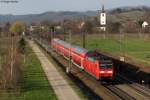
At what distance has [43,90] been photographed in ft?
131

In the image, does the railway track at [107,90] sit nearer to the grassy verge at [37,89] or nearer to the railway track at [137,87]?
the railway track at [137,87]

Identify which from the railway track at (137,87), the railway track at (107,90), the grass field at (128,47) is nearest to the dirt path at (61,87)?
the railway track at (107,90)

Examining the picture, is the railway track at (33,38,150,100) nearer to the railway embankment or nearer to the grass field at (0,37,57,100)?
the railway embankment

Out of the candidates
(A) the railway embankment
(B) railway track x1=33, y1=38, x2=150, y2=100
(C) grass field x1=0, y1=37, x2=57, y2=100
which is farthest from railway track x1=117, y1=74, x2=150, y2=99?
(C) grass field x1=0, y1=37, x2=57, y2=100

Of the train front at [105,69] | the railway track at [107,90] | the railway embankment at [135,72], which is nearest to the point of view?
the railway track at [107,90]

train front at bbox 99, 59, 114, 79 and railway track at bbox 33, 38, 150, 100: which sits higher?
train front at bbox 99, 59, 114, 79

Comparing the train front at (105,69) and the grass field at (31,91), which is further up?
the train front at (105,69)

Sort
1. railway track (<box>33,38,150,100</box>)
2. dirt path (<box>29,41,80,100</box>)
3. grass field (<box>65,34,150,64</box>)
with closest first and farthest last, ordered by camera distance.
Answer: dirt path (<box>29,41,80,100</box>), railway track (<box>33,38,150,100</box>), grass field (<box>65,34,150,64</box>)

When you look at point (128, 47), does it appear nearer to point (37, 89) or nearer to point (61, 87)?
point (61, 87)

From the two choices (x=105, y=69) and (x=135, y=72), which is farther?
(x=135, y=72)

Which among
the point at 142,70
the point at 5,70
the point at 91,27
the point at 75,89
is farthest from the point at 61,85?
the point at 91,27

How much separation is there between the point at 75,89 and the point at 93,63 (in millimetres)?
7004

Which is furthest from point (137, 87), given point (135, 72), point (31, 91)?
point (135, 72)

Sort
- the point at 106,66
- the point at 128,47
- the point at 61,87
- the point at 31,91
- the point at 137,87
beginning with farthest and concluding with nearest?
the point at 128,47, the point at 106,66, the point at 137,87, the point at 61,87, the point at 31,91
